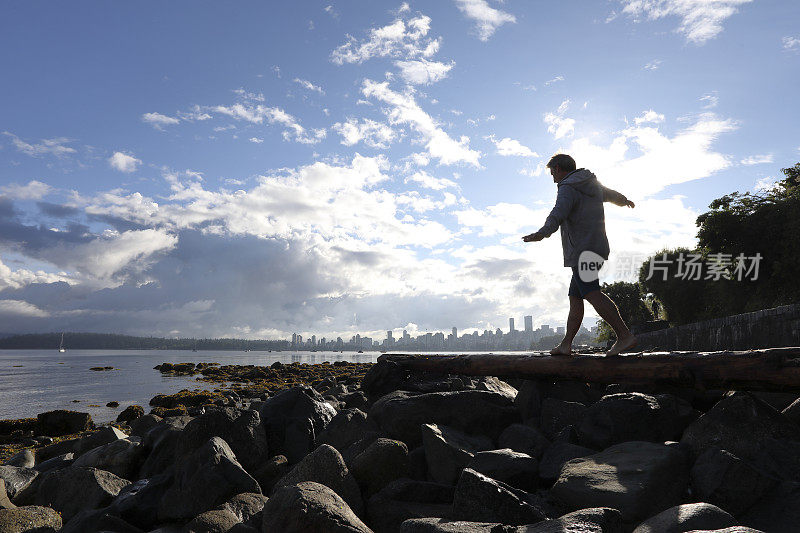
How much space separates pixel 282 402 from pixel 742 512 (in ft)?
19.1

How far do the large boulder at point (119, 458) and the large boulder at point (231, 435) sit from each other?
7.65 feet

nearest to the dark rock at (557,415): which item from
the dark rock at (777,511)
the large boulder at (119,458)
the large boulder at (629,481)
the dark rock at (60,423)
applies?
the large boulder at (629,481)

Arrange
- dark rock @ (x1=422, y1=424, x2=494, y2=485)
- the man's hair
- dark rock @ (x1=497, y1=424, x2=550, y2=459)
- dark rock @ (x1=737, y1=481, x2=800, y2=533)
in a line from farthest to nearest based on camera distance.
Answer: the man's hair
dark rock @ (x1=497, y1=424, x2=550, y2=459)
dark rock @ (x1=422, y1=424, x2=494, y2=485)
dark rock @ (x1=737, y1=481, x2=800, y2=533)

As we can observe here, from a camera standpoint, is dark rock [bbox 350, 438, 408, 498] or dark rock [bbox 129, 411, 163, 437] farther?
dark rock [bbox 129, 411, 163, 437]

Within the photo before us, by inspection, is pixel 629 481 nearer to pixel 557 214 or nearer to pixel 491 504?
pixel 491 504

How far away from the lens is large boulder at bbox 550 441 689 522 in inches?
127

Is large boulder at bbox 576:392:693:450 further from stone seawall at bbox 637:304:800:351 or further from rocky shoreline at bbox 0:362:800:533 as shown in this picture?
stone seawall at bbox 637:304:800:351

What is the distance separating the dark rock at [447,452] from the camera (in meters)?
4.56

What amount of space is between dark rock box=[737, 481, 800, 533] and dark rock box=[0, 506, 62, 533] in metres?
6.99

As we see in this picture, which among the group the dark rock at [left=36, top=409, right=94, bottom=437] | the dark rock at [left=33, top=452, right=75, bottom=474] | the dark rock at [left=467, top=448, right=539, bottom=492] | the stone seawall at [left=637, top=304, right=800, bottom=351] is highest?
the stone seawall at [left=637, top=304, right=800, bottom=351]

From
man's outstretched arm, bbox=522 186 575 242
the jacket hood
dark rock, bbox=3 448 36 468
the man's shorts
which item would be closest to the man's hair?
the jacket hood

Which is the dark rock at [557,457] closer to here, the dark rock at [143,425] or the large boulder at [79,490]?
the large boulder at [79,490]

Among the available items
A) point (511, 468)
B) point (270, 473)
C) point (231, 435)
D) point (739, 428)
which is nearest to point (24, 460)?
point (231, 435)

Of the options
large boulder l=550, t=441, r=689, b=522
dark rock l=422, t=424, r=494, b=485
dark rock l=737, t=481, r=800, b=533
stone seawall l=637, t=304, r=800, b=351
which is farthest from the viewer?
stone seawall l=637, t=304, r=800, b=351
